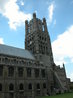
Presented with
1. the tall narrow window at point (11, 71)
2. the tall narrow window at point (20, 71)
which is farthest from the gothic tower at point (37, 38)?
the tall narrow window at point (11, 71)

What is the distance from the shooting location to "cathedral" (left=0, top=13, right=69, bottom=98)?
44.9 meters

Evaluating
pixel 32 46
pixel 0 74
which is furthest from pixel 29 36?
pixel 0 74

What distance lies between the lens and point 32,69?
2084 inches

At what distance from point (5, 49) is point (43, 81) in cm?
2153

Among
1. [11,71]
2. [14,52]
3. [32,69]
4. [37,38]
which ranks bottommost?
[11,71]

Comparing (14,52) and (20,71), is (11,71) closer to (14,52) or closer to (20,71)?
(20,71)

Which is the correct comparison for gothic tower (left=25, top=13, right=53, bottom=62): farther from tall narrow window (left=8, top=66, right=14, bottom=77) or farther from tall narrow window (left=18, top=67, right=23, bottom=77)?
tall narrow window (left=8, top=66, right=14, bottom=77)

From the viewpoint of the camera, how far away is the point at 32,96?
46719 millimetres

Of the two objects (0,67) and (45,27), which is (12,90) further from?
(45,27)

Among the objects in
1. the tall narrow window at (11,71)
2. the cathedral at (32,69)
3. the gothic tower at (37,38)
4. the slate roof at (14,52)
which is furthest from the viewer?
the gothic tower at (37,38)

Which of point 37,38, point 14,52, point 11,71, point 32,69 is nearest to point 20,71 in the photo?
point 11,71

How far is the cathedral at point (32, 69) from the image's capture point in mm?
44875

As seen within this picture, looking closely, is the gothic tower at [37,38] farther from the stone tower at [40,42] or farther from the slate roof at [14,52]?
the slate roof at [14,52]

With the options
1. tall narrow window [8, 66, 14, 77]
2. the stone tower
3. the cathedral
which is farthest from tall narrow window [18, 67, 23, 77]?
the stone tower
